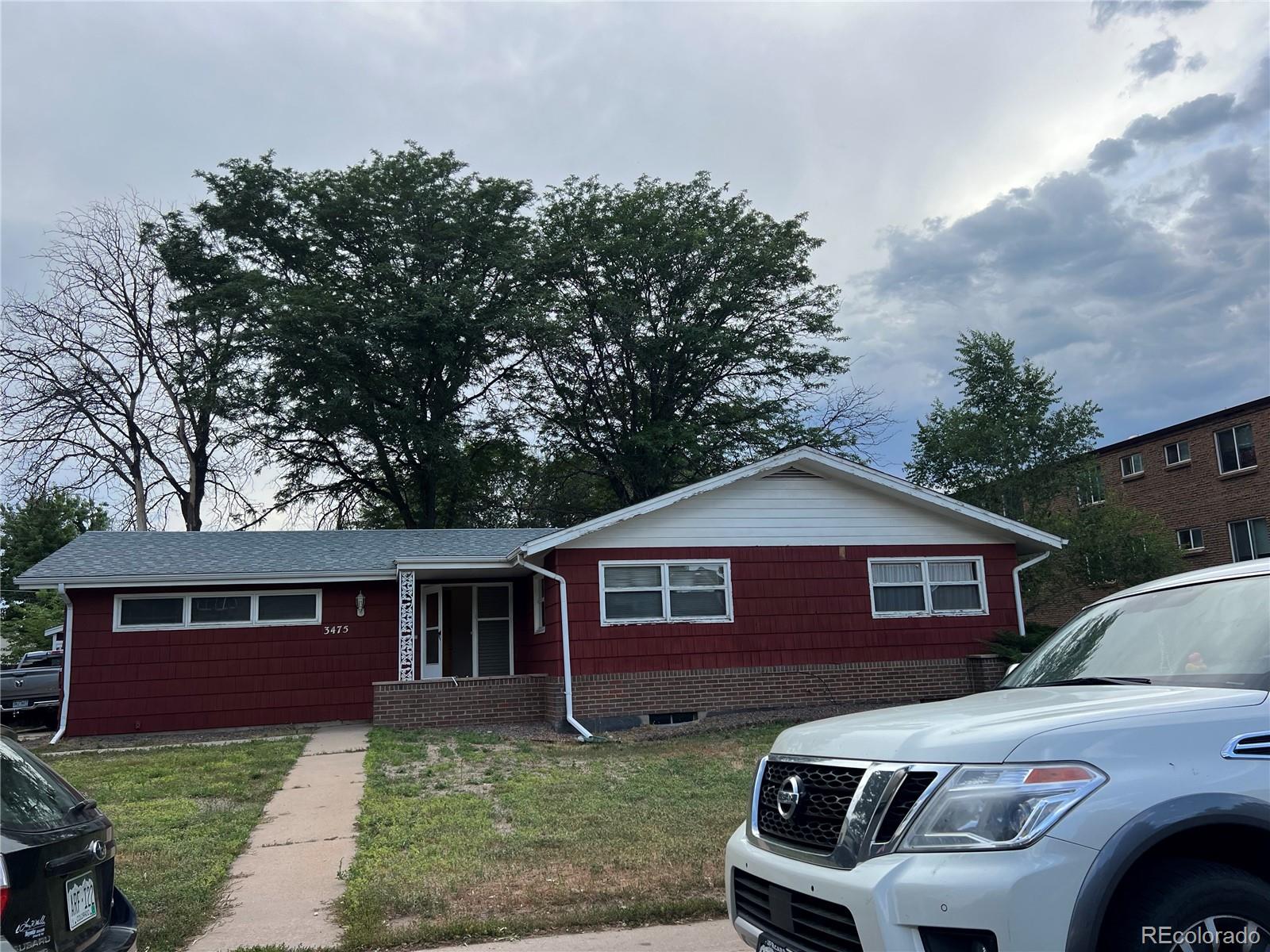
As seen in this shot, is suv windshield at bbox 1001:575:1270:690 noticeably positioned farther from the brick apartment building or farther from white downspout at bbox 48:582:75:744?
the brick apartment building

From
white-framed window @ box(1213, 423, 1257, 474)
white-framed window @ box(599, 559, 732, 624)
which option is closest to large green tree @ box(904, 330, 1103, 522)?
white-framed window @ box(1213, 423, 1257, 474)

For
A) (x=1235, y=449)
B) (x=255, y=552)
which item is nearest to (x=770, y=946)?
(x=255, y=552)

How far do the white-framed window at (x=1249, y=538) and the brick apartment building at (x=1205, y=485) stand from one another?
0.07 ft

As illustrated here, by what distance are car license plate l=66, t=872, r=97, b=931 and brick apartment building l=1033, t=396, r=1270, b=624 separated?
26778 millimetres

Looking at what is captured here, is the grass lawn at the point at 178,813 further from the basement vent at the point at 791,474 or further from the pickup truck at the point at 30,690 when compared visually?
the basement vent at the point at 791,474

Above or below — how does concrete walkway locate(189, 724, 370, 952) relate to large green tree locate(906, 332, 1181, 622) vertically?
below

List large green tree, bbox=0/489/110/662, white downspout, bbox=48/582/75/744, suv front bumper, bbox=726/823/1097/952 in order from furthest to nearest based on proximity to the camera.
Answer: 1. large green tree, bbox=0/489/110/662
2. white downspout, bbox=48/582/75/744
3. suv front bumper, bbox=726/823/1097/952

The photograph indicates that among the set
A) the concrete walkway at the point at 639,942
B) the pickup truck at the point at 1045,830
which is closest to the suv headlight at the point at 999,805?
the pickup truck at the point at 1045,830

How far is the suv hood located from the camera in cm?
316

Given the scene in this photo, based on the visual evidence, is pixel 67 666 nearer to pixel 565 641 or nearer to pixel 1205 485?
pixel 565 641

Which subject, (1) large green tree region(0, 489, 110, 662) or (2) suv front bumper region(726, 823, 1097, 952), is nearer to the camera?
(2) suv front bumper region(726, 823, 1097, 952)

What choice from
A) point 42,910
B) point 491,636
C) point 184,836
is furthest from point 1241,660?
point 491,636

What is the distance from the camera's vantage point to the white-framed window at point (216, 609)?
1641 cm

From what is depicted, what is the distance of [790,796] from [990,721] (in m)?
0.82
